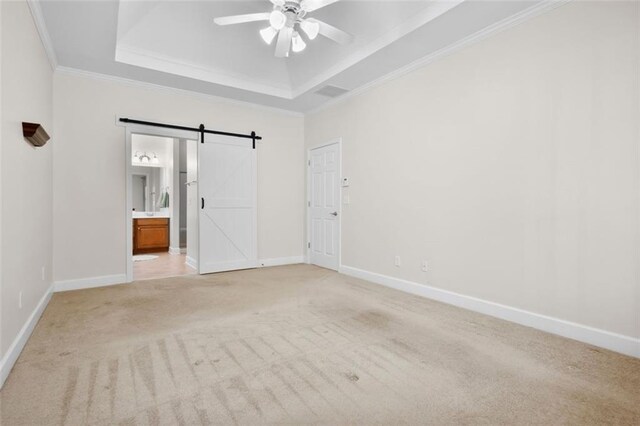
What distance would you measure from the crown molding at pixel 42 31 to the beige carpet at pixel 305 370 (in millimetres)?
2784


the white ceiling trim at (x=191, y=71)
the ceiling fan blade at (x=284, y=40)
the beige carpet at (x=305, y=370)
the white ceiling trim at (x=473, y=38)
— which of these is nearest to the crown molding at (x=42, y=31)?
the white ceiling trim at (x=191, y=71)

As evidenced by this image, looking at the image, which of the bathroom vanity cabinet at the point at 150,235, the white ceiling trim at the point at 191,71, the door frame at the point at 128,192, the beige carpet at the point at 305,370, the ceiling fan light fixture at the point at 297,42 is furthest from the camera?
the bathroom vanity cabinet at the point at 150,235

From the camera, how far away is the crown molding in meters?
2.78

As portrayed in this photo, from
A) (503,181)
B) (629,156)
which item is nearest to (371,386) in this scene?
(503,181)

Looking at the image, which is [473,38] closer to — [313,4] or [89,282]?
[313,4]

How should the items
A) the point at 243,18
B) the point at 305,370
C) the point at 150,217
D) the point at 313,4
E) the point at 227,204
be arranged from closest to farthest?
the point at 305,370
the point at 313,4
the point at 243,18
the point at 227,204
the point at 150,217

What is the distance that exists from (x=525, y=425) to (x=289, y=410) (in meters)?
1.20

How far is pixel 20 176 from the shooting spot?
8.15 feet

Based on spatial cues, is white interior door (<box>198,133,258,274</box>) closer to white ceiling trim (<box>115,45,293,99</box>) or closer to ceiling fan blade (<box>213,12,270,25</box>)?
white ceiling trim (<box>115,45,293,99</box>)

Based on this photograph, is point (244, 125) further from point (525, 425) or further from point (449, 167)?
point (525, 425)

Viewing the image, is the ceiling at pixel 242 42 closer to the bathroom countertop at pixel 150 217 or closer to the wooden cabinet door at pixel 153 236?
the bathroom countertop at pixel 150 217

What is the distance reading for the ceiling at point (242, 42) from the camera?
3.04 m

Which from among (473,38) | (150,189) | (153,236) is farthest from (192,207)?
(473,38)

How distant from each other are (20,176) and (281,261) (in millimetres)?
3980
